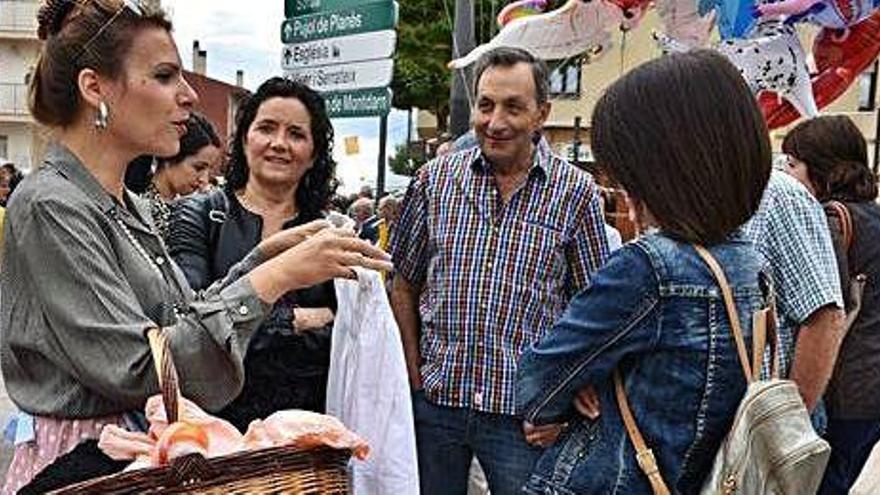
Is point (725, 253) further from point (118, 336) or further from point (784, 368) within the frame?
point (118, 336)

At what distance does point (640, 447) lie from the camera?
181 centimetres

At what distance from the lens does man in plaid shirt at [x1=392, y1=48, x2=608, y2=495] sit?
10.1 ft

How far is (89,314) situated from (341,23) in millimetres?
4161

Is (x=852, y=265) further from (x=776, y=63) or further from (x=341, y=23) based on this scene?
(x=341, y=23)

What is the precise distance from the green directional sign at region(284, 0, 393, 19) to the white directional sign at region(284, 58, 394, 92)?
33 centimetres

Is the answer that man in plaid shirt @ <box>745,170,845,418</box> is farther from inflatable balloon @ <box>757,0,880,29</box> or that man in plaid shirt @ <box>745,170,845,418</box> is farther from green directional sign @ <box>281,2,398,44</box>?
inflatable balloon @ <box>757,0,880,29</box>

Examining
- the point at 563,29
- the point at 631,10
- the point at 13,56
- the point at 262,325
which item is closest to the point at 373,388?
the point at 262,325

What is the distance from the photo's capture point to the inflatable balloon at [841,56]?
701 cm

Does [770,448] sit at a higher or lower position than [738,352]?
lower

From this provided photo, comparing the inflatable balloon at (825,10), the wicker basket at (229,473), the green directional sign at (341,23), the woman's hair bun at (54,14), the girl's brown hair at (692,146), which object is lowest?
the wicker basket at (229,473)

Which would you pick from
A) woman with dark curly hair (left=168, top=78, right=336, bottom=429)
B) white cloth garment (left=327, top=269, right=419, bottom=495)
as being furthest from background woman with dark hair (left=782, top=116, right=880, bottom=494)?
white cloth garment (left=327, top=269, right=419, bottom=495)

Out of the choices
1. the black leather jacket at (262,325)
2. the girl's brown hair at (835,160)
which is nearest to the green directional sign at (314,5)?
the girl's brown hair at (835,160)

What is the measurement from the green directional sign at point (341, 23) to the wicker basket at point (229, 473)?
13.0ft

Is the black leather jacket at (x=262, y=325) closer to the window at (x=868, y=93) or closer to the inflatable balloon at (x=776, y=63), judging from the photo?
the inflatable balloon at (x=776, y=63)
